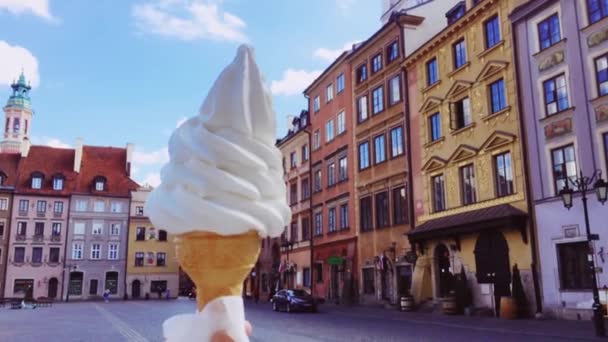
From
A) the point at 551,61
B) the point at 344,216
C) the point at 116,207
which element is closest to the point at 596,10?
the point at 551,61

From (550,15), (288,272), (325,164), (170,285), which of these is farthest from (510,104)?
(170,285)

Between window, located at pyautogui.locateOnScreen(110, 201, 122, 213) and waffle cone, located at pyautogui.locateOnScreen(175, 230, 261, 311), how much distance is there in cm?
7009

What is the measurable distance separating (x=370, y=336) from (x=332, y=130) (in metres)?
27.0

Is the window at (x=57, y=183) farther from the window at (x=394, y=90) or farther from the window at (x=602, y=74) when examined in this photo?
the window at (x=602, y=74)

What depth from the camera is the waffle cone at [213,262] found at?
11.6 feet

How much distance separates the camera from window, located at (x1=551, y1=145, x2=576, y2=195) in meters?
20.9

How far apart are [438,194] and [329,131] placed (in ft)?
51.1

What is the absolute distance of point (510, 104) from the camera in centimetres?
2397

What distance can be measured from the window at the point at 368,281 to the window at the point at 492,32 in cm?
1548

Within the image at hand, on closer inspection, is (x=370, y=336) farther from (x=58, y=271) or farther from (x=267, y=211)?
(x=58, y=271)

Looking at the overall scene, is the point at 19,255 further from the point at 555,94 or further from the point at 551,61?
the point at 551,61

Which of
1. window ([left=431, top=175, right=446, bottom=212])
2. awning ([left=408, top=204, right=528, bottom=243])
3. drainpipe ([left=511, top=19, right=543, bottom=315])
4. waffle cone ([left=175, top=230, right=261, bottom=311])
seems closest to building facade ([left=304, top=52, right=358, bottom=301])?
window ([left=431, top=175, right=446, bottom=212])

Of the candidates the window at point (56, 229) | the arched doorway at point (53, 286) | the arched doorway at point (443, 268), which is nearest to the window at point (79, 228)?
the window at point (56, 229)

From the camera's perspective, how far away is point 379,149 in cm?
3469
